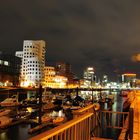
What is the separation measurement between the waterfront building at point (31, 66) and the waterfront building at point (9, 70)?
A: 52.6 feet

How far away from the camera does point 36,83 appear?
177750 millimetres

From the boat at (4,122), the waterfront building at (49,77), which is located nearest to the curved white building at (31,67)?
the waterfront building at (49,77)

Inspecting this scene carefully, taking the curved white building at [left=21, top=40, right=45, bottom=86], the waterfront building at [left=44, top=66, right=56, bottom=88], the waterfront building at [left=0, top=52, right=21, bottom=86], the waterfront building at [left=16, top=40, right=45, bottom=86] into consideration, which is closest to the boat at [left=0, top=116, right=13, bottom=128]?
the waterfront building at [left=0, top=52, right=21, bottom=86]

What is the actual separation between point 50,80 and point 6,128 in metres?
162

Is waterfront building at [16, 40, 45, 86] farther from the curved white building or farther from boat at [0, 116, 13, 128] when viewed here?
boat at [0, 116, 13, 128]

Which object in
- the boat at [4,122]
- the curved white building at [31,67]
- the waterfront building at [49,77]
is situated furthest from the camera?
the waterfront building at [49,77]

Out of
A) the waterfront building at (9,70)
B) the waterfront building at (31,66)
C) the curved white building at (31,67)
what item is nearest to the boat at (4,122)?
the waterfront building at (9,70)

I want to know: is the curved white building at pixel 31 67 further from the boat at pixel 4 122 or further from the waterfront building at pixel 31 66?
the boat at pixel 4 122

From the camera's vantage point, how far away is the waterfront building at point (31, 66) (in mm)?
178250

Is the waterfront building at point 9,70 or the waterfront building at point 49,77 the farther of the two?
the waterfront building at point 49,77

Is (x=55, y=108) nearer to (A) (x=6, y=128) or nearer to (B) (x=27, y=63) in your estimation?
(A) (x=6, y=128)

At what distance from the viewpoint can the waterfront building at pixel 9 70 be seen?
138000mm

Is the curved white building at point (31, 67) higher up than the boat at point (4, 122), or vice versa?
the curved white building at point (31, 67)

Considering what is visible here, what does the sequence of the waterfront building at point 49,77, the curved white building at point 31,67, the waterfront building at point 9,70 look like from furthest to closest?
the waterfront building at point 49,77 → the curved white building at point 31,67 → the waterfront building at point 9,70
